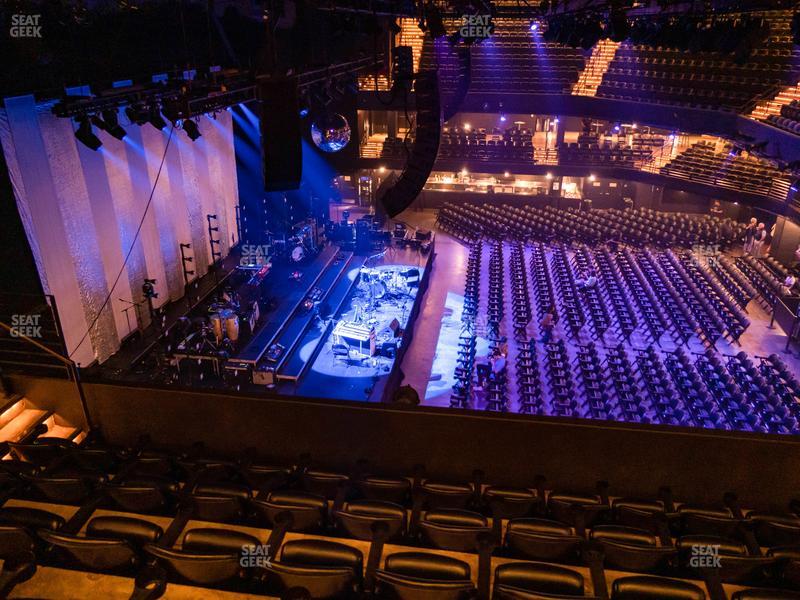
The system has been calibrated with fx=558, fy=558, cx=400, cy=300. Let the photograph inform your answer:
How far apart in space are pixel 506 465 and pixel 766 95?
16.8 metres

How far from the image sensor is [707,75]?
58.2ft

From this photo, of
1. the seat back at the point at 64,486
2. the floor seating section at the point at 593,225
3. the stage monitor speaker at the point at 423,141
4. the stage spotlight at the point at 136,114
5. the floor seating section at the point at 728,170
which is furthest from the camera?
the floor seating section at the point at 593,225

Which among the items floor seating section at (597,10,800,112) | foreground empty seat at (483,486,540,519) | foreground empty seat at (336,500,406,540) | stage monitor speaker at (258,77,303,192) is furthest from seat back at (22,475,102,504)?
floor seating section at (597,10,800,112)

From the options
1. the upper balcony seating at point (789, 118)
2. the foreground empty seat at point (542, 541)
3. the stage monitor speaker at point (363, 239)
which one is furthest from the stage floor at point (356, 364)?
the upper balcony seating at point (789, 118)

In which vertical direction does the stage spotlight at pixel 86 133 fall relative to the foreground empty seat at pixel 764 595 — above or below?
above

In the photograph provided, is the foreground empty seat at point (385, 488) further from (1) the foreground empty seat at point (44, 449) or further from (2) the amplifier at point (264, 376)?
(2) the amplifier at point (264, 376)

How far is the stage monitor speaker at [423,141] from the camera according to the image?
6.35 meters

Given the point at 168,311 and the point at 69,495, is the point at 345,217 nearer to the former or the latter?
the point at 168,311

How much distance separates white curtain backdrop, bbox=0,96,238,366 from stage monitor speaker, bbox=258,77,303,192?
443 cm

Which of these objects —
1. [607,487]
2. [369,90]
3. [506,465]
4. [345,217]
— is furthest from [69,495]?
[369,90]

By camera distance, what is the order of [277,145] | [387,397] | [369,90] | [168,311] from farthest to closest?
[369,90]
[168,311]
[387,397]
[277,145]

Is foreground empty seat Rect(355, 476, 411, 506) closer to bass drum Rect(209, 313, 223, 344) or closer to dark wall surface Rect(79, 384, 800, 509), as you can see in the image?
dark wall surface Rect(79, 384, 800, 509)

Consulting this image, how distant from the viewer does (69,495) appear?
395 centimetres

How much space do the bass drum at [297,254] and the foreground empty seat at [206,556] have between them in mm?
11245
